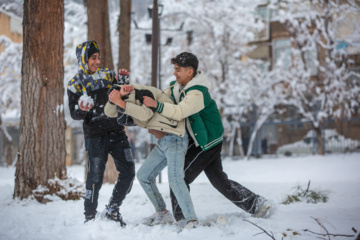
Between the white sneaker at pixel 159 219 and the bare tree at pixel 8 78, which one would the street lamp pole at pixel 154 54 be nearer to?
the white sneaker at pixel 159 219

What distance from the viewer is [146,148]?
68.2ft

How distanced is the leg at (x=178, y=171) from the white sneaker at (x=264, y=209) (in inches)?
30.5

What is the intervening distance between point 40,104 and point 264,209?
3568 millimetres

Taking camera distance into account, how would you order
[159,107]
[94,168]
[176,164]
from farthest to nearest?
[94,168]
[176,164]
[159,107]

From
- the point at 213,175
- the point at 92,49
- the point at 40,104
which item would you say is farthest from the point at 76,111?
the point at 40,104

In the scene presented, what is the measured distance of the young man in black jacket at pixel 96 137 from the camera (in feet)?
13.3

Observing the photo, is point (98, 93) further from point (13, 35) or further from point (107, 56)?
point (13, 35)

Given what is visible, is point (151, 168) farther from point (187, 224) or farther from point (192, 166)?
point (187, 224)

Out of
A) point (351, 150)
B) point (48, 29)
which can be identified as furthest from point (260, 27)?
point (48, 29)

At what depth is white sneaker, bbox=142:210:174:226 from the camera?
159 inches

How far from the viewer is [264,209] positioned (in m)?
4.11

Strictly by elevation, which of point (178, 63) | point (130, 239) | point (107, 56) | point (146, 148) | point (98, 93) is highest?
point (107, 56)

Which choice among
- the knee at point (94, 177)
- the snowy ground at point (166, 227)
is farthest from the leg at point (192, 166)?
the knee at point (94, 177)

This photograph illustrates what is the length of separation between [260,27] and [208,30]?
277cm
